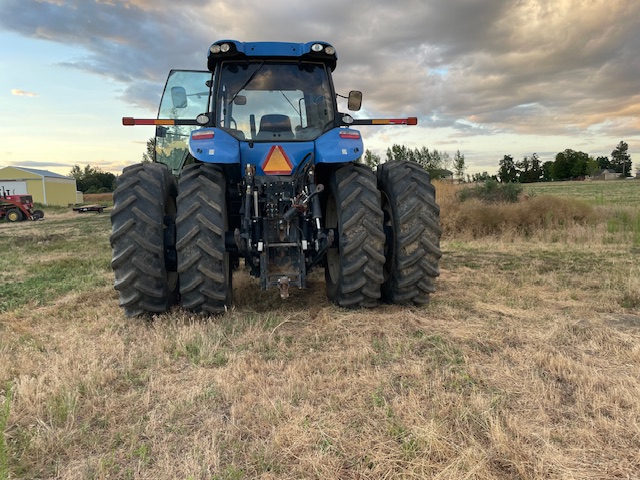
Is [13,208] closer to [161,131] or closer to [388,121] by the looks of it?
A: [161,131]

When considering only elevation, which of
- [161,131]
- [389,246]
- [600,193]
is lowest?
[600,193]

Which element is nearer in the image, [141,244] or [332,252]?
[141,244]

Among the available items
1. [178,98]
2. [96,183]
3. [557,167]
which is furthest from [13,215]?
[557,167]

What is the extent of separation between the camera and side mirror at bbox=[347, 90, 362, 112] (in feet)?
16.7

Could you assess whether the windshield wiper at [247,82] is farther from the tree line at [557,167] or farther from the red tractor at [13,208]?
the tree line at [557,167]

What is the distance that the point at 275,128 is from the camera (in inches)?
194

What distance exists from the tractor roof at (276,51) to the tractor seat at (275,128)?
0.62 metres

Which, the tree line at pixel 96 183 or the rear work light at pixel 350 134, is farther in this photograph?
the tree line at pixel 96 183

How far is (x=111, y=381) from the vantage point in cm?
307

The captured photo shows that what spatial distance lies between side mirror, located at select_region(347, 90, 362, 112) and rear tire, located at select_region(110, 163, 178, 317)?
2.16 m

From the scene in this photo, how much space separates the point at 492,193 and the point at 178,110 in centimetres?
918

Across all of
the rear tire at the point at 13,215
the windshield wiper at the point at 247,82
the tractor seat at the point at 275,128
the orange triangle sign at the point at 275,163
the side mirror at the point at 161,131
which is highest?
the windshield wiper at the point at 247,82

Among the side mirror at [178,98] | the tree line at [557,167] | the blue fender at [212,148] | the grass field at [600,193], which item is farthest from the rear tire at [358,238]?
the tree line at [557,167]

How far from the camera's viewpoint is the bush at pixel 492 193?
12.9 m
